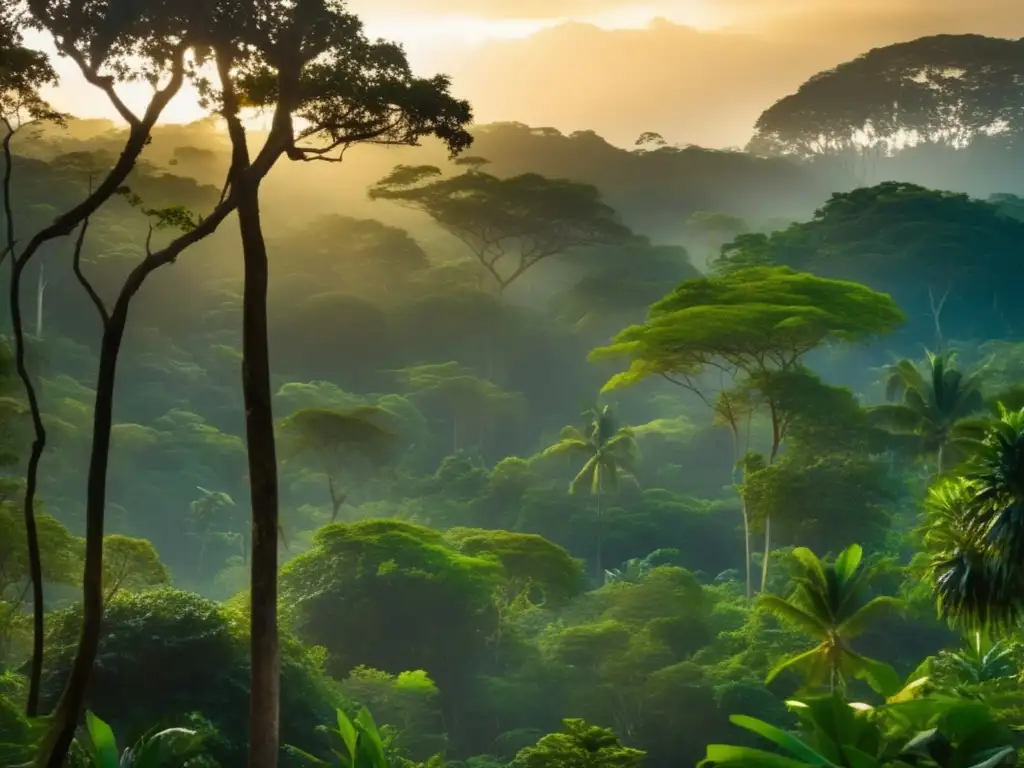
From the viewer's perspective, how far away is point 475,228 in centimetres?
5256

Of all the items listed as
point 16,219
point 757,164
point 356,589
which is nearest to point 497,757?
point 356,589

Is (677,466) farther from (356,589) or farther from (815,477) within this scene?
(356,589)

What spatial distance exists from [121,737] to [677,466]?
3662 centimetres

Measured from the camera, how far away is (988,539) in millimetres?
15867

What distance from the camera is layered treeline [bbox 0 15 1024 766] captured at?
28453mm

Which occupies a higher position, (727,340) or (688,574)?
(727,340)

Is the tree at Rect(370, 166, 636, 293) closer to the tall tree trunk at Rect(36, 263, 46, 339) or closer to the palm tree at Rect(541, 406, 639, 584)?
the palm tree at Rect(541, 406, 639, 584)

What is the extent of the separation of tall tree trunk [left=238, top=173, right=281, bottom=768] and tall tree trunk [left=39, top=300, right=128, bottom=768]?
1184 mm

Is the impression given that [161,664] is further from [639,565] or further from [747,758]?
[639,565]

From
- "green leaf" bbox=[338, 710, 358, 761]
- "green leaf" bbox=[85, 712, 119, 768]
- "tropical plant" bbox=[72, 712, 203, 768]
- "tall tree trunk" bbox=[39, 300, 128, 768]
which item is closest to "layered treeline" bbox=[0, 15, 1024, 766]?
"tall tree trunk" bbox=[39, 300, 128, 768]

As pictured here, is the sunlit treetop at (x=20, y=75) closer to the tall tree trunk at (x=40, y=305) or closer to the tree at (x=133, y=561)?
the tree at (x=133, y=561)

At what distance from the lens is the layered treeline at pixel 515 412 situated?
28.5 meters

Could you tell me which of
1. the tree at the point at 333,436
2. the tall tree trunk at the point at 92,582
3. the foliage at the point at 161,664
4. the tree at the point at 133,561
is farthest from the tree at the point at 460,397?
the tall tree trunk at the point at 92,582

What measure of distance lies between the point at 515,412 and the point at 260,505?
154 feet
